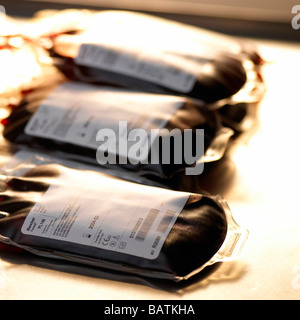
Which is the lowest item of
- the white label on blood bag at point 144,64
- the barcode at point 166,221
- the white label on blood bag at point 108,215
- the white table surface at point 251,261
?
the white table surface at point 251,261

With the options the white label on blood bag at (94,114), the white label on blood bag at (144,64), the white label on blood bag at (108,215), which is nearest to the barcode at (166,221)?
the white label on blood bag at (108,215)

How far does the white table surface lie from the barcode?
49 millimetres

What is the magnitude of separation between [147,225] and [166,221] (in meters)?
0.02

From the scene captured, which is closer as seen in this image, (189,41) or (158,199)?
(158,199)

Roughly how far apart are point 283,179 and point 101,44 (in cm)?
29

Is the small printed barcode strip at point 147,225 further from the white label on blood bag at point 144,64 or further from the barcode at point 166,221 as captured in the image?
the white label on blood bag at point 144,64

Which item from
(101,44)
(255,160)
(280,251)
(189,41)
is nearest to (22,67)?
(101,44)

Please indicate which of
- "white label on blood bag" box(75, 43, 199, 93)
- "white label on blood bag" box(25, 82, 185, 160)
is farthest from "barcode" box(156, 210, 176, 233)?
"white label on blood bag" box(75, 43, 199, 93)

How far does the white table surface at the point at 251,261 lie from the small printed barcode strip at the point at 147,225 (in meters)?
0.04

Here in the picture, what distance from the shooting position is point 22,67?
2.59 ft

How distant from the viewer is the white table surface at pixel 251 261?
1.55 ft

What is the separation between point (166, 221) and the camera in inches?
19.4
